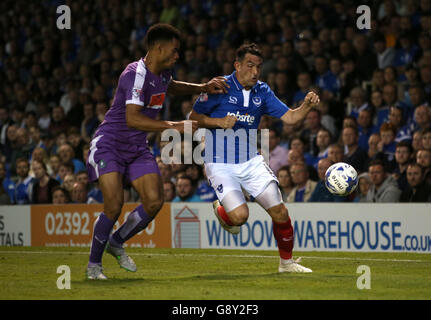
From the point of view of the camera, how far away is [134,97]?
8.88 m

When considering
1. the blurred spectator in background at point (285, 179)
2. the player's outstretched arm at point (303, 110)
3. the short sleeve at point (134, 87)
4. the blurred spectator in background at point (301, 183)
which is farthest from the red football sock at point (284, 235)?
the blurred spectator in background at point (285, 179)

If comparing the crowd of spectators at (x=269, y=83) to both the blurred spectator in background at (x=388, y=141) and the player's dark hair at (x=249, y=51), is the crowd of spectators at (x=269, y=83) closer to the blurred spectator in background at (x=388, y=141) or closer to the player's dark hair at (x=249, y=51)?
the blurred spectator in background at (x=388, y=141)

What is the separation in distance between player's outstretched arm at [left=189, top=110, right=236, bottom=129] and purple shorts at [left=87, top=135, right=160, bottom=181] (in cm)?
73

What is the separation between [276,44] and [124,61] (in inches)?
187

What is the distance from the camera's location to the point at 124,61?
820 inches

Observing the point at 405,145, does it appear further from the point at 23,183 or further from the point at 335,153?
the point at 23,183

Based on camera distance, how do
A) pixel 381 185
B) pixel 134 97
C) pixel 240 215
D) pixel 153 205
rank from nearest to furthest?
1. pixel 134 97
2. pixel 153 205
3. pixel 240 215
4. pixel 381 185

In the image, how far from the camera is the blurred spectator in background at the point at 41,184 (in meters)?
17.1

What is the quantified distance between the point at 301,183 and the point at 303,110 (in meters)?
4.62

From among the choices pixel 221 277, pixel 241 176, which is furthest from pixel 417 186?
pixel 221 277

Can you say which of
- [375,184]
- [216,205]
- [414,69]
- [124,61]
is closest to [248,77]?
[216,205]

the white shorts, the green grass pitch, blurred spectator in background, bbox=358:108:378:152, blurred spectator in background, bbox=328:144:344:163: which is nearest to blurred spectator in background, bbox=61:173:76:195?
the green grass pitch

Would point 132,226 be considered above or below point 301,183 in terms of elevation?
below

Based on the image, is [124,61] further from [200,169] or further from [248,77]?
[248,77]
